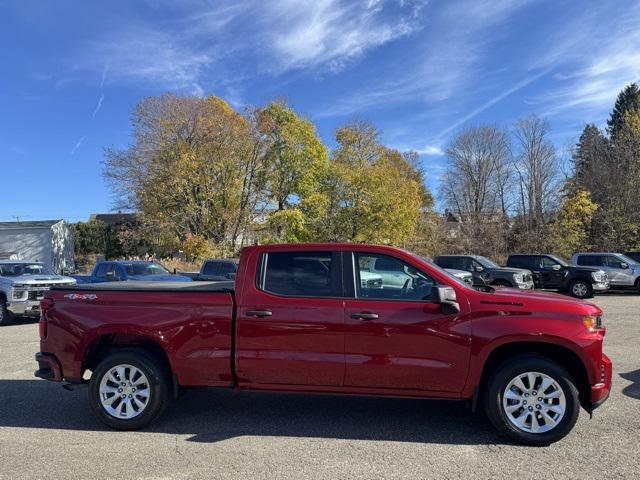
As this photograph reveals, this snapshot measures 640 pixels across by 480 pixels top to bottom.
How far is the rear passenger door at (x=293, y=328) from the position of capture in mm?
4836

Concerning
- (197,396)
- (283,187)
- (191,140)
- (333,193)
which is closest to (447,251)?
(333,193)

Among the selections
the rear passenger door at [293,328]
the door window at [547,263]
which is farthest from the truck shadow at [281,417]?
the door window at [547,263]

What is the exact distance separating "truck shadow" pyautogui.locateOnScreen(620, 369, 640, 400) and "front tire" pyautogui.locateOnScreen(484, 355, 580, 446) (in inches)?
80.0

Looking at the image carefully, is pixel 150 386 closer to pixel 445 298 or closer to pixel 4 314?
pixel 445 298

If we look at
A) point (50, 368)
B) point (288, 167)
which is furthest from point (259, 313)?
point (288, 167)

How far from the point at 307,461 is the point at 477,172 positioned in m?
53.9

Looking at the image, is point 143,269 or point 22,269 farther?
point 143,269

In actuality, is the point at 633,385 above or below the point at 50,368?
below

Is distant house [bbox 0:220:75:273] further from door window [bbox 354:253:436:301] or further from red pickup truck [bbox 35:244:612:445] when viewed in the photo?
door window [bbox 354:253:436:301]

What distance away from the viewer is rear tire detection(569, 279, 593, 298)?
1967 centimetres

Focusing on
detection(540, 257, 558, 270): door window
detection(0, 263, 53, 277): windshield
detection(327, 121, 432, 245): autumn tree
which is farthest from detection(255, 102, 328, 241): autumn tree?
detection(0, 263, 53, 277): windshield

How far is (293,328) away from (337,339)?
0.44 m

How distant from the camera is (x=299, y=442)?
4703 millimetres

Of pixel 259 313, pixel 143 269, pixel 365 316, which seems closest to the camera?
pixel 365 316
